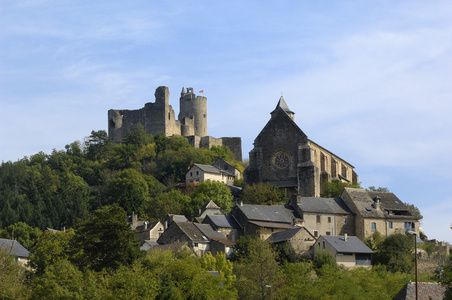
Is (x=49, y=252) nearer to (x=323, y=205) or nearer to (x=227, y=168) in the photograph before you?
(x=323, y=205)

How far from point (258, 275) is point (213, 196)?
2614 centimetres

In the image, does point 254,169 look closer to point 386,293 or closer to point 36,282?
point 386,293

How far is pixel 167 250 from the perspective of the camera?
198ft

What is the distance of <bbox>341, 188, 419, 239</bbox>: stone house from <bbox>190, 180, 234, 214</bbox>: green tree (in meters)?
11.7

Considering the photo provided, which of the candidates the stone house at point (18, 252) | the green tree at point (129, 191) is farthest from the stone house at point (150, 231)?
the stone house at point (18, 252)

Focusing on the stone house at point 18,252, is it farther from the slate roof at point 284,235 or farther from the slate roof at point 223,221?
the slate roof at point 284,235

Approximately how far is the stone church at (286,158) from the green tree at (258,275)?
2330cm

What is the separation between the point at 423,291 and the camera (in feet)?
148

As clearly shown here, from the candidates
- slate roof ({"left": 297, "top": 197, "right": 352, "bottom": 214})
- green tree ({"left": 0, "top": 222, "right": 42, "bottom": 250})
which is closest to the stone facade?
green tree ({"left": 0, "top": 222, "right": 42, "bottom": 250})

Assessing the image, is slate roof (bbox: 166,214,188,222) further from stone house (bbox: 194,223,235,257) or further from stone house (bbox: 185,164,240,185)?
stone house (bbox: 185,164,240,185)

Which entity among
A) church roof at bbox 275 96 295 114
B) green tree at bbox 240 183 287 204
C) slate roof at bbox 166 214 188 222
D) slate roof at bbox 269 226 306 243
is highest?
church roof at bbox 275 96 295 114

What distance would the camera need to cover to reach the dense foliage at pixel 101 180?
3233 inches

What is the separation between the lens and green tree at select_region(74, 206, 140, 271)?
49.7 m

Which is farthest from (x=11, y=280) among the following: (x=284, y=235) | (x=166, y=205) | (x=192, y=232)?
(x=166, y=205)
